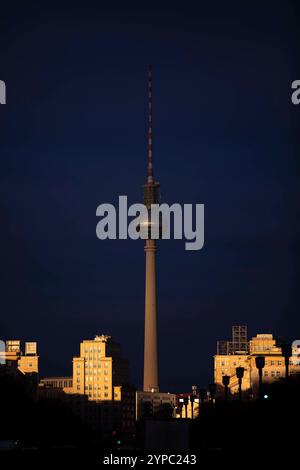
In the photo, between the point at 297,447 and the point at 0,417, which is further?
the point at 0,417

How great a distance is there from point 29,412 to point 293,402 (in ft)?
199

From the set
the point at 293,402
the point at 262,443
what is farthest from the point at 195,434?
the point at 262,443

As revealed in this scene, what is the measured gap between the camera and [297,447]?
110m

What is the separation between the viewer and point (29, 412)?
636ft
